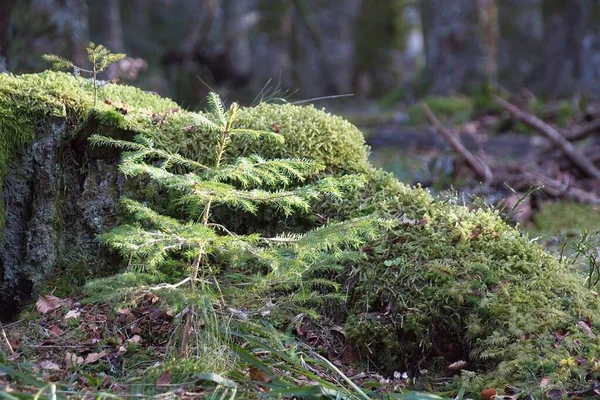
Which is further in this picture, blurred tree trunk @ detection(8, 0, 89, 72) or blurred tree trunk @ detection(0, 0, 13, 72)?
blurred tree trunk @ detection(0, 0, 13, 72)

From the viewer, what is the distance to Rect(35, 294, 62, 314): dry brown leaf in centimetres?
345

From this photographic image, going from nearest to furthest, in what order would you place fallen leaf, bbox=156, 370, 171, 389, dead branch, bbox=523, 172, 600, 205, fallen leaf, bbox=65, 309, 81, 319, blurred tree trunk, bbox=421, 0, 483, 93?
1. fallen leaf, bbox=156, 370, 171, 389
2. fallen leaf, bbox=65, 309, 81, 319
3. dead branch, bbox=523, 172, 600, 205
4. blurred tree trunk, bbox=421, 0, 483, 93

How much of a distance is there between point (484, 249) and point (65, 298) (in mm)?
2308

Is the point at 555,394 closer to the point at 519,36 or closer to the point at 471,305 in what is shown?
the point at 471,305

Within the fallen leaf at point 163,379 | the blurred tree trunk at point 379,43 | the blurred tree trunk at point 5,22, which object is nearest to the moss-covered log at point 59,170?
the fallen leaf at point 163,379

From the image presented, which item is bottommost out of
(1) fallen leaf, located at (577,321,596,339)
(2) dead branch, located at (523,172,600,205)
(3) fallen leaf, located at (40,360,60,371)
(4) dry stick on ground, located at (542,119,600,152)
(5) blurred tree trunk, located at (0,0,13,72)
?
(3) fallen leaf, located at (40,360,60,371)

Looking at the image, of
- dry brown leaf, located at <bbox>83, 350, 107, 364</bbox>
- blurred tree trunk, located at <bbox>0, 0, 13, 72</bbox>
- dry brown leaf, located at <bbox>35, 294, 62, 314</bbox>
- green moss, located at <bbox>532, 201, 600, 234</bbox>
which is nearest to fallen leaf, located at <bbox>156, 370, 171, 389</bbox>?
dry brown leaf, located at <bbox>83, 350, 107, 364</bbox>

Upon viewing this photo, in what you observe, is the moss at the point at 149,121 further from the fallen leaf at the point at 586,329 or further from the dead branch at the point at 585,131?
the dead branch at the point at 585,131

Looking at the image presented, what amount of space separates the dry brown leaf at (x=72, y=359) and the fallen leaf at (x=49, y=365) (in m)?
0.05

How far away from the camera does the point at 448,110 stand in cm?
1238

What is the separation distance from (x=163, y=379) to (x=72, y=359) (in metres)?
0.57

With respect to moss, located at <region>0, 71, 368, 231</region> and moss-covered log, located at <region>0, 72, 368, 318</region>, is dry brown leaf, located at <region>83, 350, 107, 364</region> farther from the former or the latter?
moss, located at <region>0, 71, 368, 231</region>

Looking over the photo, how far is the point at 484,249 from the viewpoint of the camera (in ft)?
12.1

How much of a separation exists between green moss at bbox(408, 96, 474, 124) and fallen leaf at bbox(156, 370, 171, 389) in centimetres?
942
